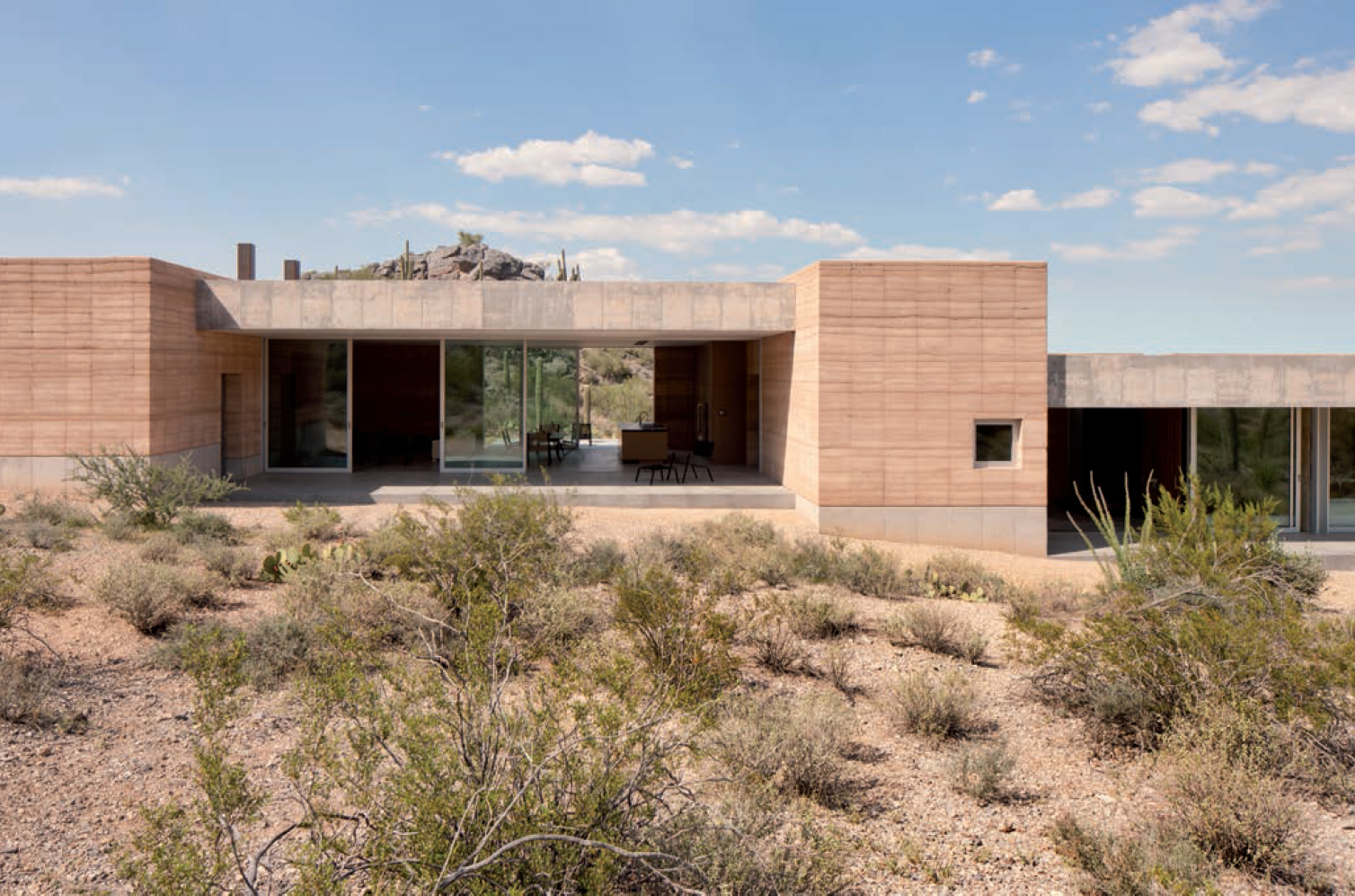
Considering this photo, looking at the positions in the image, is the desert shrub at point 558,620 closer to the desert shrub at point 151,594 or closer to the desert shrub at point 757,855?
the desert shrub at point 757,855

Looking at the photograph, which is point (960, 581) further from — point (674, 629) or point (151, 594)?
point (151, 594)

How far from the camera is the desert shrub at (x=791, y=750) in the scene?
17.2 ft

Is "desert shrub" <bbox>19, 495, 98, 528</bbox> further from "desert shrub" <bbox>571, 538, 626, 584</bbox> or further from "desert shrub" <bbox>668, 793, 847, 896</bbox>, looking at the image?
"desert shrub" <bbox>668, 793, 847, 896</bbox>

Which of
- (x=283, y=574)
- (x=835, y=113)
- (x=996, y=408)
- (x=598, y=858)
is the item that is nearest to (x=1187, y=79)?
(x=835, y=113)

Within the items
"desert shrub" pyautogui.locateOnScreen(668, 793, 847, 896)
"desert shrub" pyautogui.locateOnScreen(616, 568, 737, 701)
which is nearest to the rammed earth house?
"desert shrub" pyautogui.locateOnScreen(616, 568, 737, 701)

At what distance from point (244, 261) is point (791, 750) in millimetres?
17738

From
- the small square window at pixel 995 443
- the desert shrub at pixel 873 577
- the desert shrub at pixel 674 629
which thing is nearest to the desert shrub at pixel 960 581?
the desert shrub at pixel 873 577

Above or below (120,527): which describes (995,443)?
above

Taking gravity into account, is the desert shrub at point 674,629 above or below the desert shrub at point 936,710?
above

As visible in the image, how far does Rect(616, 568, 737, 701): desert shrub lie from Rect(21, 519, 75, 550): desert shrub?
7.46 m

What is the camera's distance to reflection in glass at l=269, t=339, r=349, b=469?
18359 mm

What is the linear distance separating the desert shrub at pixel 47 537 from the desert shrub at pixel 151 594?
2142mm

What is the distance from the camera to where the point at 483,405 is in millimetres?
17641

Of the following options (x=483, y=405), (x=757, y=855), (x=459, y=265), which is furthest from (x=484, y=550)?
(x=459, y=265)
